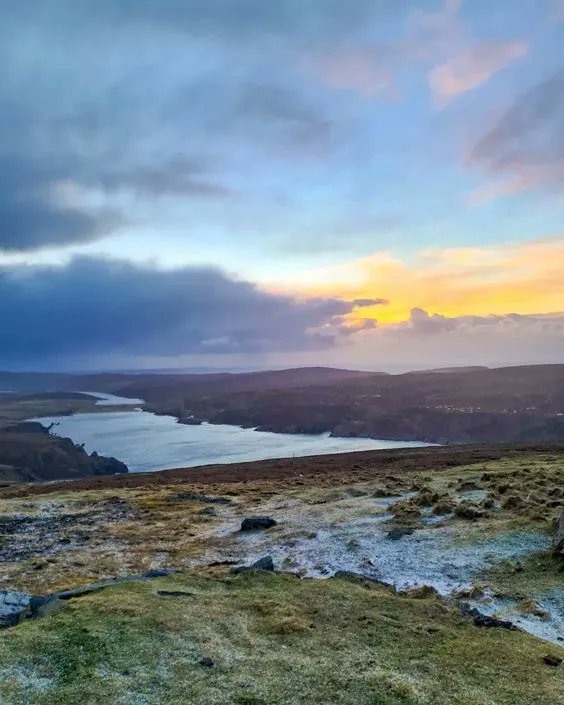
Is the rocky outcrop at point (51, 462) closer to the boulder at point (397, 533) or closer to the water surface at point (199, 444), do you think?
the water surface at point (199, 444)

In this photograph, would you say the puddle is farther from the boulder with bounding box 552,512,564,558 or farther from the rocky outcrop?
the rocky outcrop

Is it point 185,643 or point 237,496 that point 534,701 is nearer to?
point 185,643

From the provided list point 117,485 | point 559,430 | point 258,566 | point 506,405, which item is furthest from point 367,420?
point 258,566

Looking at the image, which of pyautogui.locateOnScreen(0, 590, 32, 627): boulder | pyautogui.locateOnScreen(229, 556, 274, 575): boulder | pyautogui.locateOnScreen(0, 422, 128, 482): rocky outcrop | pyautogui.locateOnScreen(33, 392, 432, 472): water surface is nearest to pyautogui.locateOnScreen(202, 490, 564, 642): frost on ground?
pyautogui.locateOnScreen(229, 556, 274, 575): boulder

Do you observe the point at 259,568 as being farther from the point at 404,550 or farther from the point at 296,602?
the point at 404,550

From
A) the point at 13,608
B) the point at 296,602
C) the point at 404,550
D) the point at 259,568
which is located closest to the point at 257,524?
the point at 404,550
